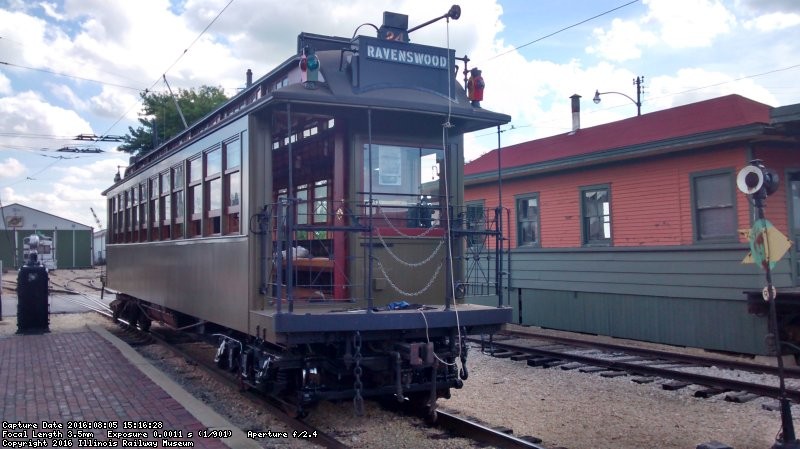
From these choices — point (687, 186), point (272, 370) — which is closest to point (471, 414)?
point (272, 370)

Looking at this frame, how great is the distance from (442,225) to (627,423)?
2.79 metres

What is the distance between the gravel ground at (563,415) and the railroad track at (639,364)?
8.9 inches

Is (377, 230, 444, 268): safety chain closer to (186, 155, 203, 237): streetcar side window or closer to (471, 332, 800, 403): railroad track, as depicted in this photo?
(471, 332, 800, 403): railroad track

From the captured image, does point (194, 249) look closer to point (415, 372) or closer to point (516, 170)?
point (415, 372)

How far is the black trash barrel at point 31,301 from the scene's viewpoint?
13.9m

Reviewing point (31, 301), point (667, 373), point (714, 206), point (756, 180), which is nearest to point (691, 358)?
point (667, 373)

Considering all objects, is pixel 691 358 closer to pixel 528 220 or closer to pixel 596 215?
pixel 596 215

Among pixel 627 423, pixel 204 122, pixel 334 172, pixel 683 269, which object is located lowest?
pixel 627 423

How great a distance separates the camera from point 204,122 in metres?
9.76

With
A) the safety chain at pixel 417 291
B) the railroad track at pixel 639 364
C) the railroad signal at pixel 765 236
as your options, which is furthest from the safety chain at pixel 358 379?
the railroad signal at pixel 765 236

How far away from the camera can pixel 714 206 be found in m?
12.4

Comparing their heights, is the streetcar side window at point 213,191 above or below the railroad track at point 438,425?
above

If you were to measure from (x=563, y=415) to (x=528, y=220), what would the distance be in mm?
9645

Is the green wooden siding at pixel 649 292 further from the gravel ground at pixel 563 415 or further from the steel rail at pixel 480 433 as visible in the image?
the steel rail at pixel 480 433
